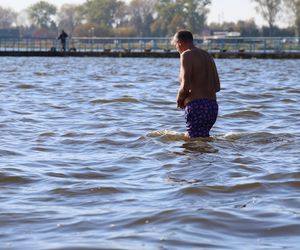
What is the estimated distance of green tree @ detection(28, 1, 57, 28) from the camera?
5787 inches

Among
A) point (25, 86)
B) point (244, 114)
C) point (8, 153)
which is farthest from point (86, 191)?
point (25, 86)

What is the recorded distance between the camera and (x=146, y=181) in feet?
22.0

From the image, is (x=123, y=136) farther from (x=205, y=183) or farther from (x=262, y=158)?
(x=205, y=183)

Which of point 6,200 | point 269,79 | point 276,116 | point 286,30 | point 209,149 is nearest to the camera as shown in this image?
point 6,200

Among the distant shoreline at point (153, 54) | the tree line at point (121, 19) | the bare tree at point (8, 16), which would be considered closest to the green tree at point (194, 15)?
the tree line at point (121, 19)

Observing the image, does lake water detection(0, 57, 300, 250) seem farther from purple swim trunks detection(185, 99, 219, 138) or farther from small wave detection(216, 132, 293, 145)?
purple swim trunks detection(185, 99, 219, 138)

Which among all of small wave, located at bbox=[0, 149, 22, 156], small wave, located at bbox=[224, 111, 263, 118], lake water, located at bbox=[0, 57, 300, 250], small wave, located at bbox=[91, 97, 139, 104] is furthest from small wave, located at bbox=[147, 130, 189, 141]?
small wave, located at bbox=[91, 97, 139, 104]

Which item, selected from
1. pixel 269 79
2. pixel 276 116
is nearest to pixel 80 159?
pixel 276 116

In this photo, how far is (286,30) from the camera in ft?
353

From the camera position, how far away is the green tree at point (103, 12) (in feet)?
464

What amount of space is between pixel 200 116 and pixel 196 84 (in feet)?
1.16

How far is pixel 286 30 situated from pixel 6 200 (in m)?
104

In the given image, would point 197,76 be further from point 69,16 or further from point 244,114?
point 69,16

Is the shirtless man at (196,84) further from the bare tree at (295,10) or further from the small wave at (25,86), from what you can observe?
the bare tree at (295,10)
